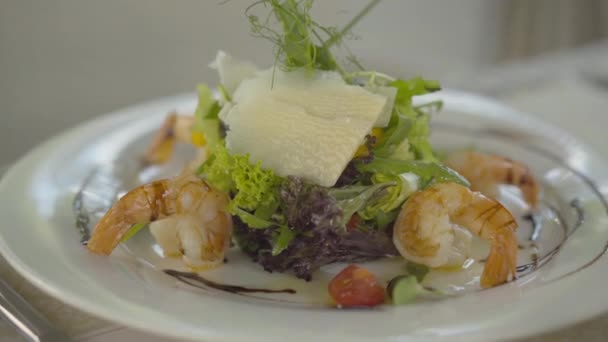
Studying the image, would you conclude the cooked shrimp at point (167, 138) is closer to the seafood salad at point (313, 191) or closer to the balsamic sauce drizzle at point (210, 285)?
the seafood salad at point (313, 191)

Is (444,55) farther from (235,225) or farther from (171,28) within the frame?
(235,225)

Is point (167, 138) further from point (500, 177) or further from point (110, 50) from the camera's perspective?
point (110, 50)

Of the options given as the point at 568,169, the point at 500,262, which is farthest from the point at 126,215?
the point at 568,169

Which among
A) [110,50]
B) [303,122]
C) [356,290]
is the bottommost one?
[110,50]

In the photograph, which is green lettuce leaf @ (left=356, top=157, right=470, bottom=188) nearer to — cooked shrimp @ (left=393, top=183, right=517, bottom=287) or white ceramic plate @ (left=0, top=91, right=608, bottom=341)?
cooked shrimp @ (left=393, top=183, right=517, bottom=287)

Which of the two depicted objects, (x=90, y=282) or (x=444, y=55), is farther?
(x=444, y=55)

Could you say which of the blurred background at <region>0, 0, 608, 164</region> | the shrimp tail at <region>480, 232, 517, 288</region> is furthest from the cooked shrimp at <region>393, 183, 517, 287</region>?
the blurred background at <region>0, 0, 608, 164</region>

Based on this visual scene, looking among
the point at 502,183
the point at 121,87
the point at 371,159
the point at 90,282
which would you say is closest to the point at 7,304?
the point at 90,282
